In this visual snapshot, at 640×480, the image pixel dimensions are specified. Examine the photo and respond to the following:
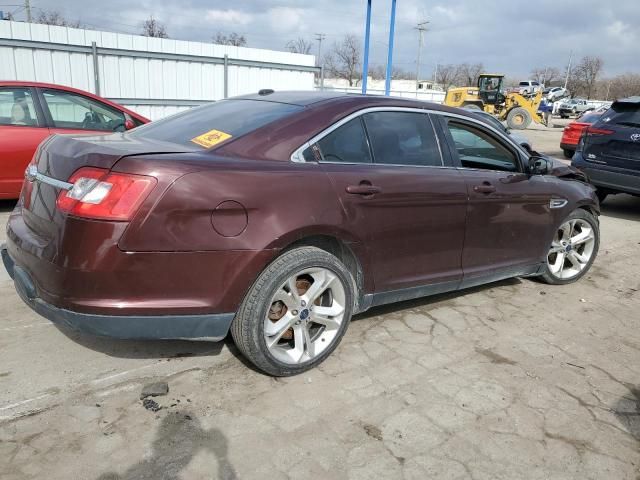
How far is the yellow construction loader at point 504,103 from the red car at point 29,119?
2322 cm

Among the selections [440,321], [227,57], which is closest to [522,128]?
[227,57]

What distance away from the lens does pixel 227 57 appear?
1426cm

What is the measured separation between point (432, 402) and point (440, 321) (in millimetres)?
1117

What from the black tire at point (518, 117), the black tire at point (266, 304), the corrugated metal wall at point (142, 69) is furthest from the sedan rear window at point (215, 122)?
the black tire at point (518, 117)

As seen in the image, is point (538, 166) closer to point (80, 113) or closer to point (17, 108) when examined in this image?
point (80, 113)

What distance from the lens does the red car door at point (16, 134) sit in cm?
601

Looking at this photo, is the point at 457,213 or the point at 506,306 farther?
the point at 506,306

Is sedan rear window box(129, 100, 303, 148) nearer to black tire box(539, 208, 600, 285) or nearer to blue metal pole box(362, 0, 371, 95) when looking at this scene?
black tire box(539, 208, 600, 285)

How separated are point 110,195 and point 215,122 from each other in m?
1.02

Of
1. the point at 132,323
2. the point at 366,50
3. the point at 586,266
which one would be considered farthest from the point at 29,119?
the point at 366,50

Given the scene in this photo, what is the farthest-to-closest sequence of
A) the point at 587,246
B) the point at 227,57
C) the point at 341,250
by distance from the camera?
the point at 227,57 < the point at 587,246 < the point at 341,250

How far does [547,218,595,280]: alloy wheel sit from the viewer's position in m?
4.80

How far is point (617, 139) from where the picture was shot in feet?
24.6

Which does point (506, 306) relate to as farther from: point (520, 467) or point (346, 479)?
point (346, 479)
